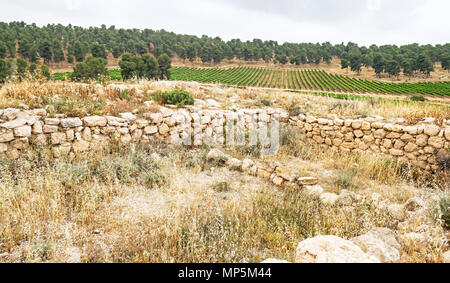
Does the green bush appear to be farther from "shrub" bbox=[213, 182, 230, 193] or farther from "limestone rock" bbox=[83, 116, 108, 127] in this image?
"shrub" bbox=[213, 182, 230, 193]

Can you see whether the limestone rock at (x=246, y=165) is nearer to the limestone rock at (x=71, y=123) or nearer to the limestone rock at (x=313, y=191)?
the limestone rock at (x=313, y=191)

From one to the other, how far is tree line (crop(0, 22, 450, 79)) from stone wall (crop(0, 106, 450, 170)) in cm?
6695

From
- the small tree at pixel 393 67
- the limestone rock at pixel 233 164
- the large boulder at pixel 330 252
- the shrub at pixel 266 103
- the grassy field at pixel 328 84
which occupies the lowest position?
the limestone rock at pixel 233 164

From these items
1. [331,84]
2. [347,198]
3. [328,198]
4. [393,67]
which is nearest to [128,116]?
[328,198]

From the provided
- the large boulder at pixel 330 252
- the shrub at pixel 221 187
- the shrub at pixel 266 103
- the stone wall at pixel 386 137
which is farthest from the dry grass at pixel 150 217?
the shrub at pixel 266 103

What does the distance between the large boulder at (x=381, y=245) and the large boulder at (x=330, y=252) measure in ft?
1.47

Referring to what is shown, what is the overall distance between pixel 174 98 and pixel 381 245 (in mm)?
7688

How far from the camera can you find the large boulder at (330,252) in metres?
2.28

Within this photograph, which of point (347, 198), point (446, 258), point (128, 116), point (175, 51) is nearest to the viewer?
point (446, 258)

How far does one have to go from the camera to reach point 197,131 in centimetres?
802

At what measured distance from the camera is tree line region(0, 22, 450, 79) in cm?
8675

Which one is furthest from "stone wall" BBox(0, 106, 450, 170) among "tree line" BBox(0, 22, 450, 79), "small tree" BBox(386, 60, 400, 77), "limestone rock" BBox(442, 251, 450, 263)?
"small tree" BBox(386, 60, 400, 77)

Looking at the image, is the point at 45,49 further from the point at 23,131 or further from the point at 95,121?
the point at 23,131
